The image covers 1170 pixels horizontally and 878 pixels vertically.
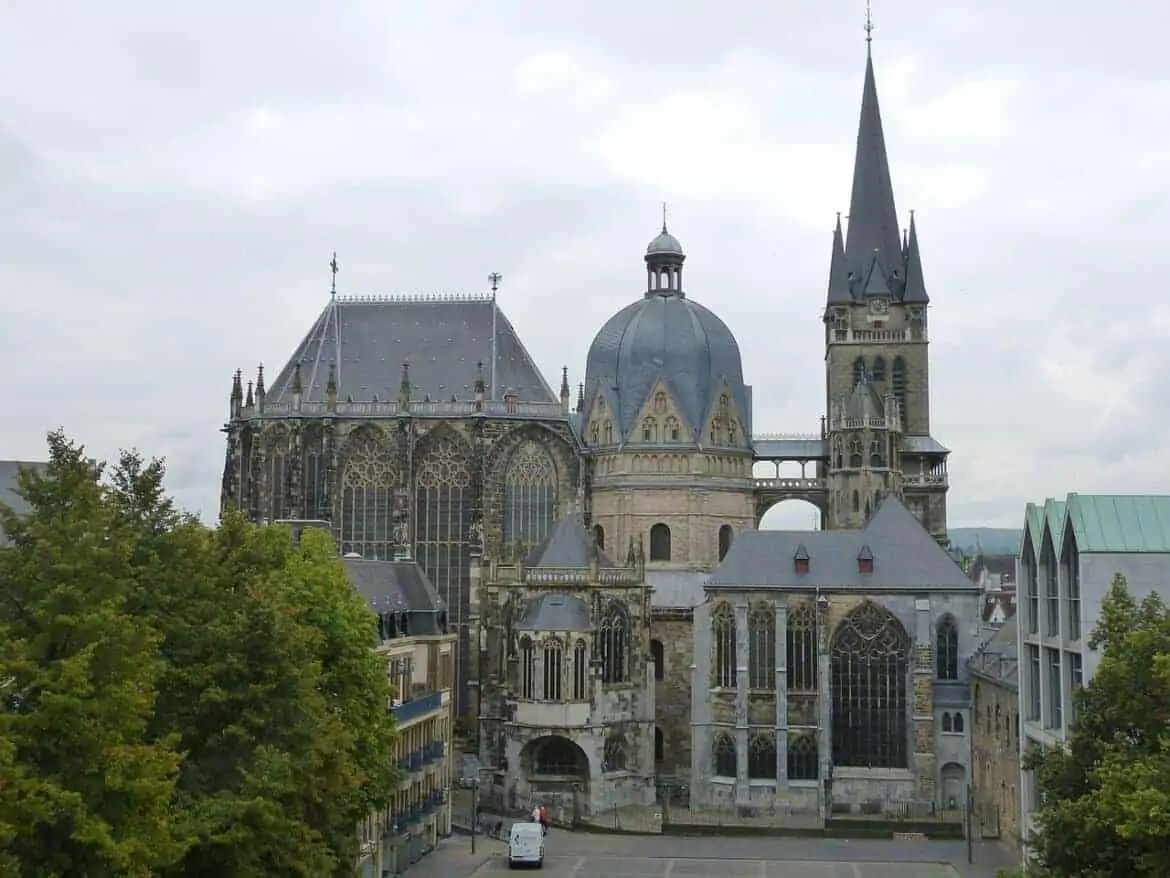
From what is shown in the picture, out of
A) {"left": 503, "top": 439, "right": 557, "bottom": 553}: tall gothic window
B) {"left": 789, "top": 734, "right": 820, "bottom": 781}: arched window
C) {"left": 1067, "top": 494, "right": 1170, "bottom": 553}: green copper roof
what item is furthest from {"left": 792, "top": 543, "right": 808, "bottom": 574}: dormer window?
{"left": 1067, "top": 494, "right": 1170, "bottom": 553}: green copper roof

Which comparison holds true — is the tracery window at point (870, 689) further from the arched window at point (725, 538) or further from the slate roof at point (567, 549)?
the arched window at point (725, 538)

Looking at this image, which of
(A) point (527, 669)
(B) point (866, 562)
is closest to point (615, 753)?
(A) point (527, 669)

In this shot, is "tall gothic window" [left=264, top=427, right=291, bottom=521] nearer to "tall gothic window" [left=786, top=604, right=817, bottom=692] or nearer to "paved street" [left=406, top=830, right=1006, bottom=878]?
"paved street" [left=406, top=830, right=1006, bottom=878]

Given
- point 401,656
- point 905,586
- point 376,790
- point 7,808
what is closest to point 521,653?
point 401,656

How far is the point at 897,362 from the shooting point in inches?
3565

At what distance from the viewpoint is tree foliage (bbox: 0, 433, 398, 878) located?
23.1m

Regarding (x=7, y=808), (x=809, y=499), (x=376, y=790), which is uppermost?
(x=809, y=499)

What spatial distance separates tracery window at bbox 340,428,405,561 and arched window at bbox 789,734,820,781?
951 inches

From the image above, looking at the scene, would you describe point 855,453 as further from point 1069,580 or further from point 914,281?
point 1069,580

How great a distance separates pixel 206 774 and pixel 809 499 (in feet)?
198

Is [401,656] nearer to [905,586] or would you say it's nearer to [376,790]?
[376,790]

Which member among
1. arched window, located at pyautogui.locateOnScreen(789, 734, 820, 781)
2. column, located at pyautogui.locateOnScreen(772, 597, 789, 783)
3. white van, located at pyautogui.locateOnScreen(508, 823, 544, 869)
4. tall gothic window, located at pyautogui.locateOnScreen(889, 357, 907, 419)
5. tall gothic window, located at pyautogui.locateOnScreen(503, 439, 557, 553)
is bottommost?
white van, located at pyautogui.locateOnScreen(508, 823, 544, 869)

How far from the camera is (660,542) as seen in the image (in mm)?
79875

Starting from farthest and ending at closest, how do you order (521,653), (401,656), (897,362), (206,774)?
(897,362) < (521,653) < (401,656) < (206,774)
